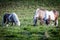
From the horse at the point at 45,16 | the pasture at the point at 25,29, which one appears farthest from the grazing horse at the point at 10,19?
the horse at the point at 45,16

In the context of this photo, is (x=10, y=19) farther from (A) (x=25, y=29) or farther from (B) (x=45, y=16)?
(B) (x=45, y=16)

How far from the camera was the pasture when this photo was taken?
2.60m

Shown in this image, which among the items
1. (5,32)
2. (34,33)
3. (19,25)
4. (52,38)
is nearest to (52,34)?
(52,38)

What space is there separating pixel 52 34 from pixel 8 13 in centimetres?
67

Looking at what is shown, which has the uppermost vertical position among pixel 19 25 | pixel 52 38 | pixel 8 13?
pixel 8 13

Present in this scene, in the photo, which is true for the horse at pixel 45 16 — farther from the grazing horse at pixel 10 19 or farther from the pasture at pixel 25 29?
the grazing horse at pixel 10 19

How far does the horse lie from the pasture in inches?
2.2

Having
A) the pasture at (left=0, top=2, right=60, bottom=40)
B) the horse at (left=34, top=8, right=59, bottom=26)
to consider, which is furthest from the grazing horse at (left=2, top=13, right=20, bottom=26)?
the horse at (left=34, top=8, right=59, bottom=26)

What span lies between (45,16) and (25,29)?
338 mm

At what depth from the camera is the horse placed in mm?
2688

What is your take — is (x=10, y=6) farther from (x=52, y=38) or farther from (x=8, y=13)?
(x=52, y=38)

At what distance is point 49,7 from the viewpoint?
2727mm

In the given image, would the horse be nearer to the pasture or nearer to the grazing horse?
the pasture

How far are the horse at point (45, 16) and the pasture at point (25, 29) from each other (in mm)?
56
